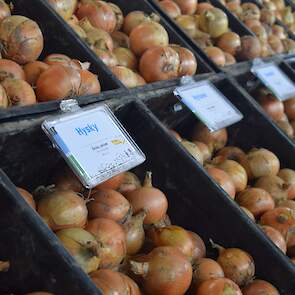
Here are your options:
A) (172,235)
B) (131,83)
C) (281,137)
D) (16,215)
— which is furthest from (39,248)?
(281,137)

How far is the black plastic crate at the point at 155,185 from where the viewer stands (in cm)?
79

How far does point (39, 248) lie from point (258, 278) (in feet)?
1.91

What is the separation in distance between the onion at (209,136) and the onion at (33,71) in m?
0.63

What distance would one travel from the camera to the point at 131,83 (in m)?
1.43

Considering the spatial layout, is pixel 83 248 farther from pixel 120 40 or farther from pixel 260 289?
pixel 120 40

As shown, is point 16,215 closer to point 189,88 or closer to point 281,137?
point 189,88

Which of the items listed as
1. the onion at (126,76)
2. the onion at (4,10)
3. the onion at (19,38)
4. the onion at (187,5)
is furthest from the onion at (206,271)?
the onion at (187,5)

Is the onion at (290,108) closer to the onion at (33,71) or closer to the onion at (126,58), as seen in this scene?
the onion at (126,58)

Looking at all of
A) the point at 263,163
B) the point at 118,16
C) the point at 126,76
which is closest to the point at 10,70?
the point at 126,76

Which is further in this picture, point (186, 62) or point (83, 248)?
point (186, 62)

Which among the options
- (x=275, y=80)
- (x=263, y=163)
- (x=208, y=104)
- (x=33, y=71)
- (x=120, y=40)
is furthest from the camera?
(x=275, y=80)

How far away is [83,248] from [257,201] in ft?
2.21

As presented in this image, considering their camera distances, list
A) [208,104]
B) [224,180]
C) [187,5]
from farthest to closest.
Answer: [187,5], [208,104], [224,180]

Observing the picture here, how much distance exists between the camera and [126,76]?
142cm
